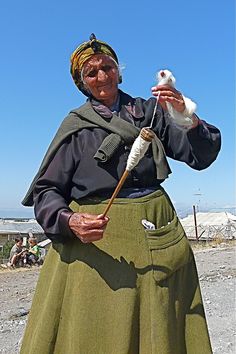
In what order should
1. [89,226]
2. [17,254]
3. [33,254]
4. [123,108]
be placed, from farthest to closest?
1. [33,254]
2. [17,254]
3. [123,108]
4. [89,226]

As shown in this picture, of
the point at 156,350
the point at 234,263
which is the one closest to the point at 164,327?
the point at 156,350

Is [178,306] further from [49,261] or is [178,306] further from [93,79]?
[93,79]

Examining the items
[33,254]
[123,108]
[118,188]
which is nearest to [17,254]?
[33,254]

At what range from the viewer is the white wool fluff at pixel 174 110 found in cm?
146

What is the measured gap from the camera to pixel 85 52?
162cm

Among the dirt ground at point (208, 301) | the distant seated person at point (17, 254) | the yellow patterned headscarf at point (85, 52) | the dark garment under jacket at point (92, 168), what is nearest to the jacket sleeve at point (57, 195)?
the dark garment under jacket at point (92, 168)

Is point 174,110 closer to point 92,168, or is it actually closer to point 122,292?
point 92,168

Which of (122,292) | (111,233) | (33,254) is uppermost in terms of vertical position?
(111,233)

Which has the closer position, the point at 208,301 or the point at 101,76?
the point at 101,76

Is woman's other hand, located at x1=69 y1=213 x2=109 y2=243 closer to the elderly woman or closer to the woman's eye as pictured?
the elderly woman

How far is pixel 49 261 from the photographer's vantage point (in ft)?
5.47

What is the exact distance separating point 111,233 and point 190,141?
14.2 inches

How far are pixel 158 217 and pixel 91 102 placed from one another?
415mm

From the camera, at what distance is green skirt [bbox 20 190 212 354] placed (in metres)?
1.49
